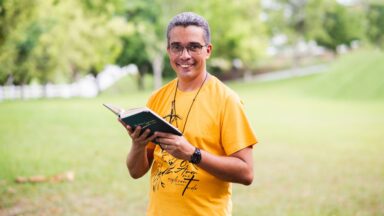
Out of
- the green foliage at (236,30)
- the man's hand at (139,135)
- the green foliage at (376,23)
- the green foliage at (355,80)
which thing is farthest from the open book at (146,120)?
the green foliage at (376,23)

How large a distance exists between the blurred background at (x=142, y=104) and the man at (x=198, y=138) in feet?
12.8

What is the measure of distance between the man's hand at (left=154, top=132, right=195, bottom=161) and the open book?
2 centimetres

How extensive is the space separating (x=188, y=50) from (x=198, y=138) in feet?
1.47

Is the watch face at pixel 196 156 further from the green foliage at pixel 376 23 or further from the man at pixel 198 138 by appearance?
the green foliage at pixel 376 23

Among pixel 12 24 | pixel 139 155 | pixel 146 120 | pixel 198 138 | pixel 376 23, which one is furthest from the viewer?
pixel 376 23

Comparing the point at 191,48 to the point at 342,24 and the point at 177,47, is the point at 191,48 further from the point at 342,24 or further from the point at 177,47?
the point at 342,24

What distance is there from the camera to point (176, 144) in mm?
2113

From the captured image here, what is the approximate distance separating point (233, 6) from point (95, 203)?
42069mm

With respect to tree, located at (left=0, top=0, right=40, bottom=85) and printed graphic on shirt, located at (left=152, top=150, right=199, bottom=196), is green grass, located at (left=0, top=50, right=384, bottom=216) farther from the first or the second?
printed graphic on shirt, located at (left=152, top=150, right=199, bottom=196)

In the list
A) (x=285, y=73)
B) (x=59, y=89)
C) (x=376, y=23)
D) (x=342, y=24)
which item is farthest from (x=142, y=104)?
(x=376, y=23)

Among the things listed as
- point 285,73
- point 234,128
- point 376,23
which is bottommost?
point 285,73

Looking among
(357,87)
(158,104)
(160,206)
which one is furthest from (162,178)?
(357,87)

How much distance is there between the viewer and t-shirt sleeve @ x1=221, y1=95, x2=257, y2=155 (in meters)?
2.26

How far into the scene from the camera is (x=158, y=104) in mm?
2539
